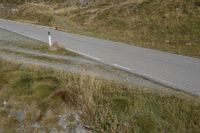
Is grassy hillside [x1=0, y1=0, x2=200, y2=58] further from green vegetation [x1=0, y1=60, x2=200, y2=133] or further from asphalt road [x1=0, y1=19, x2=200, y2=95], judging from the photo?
green vegetation [x1=0, y1=60, x2=200, y2=133]

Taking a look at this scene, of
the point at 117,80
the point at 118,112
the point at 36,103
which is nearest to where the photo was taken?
the point at 118,112

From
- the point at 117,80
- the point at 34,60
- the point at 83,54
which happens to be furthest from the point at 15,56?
the point at 117,80

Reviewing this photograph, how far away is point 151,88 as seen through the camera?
33.3ft

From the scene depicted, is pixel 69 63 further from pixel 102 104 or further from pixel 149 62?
pixel 102 104

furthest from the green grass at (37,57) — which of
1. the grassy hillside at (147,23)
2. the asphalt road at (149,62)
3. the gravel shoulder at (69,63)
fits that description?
the grassy hillside at (147,23)

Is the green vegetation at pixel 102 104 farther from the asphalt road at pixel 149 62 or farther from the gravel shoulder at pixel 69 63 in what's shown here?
the asphalt road at pixel 149 62

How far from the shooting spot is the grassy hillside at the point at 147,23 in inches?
861

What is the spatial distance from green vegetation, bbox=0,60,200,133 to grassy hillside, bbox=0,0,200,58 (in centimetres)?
829

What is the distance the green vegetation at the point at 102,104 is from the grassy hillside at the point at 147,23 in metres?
8.29

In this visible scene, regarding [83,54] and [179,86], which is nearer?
[179,86]

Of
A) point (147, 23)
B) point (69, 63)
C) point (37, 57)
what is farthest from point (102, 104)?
point (147, 23)

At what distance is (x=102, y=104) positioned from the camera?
8.27 meters

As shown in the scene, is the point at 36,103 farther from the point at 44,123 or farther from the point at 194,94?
the point at 194,94

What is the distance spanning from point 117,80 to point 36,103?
329 centimetres
